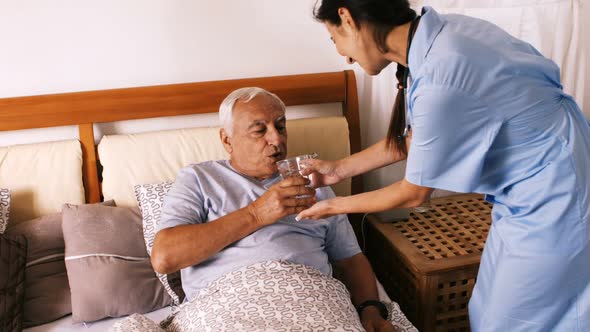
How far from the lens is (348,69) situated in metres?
2.50

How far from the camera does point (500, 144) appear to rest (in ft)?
4.03

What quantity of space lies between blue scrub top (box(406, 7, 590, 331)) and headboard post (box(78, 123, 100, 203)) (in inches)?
58.6

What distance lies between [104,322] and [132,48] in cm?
116

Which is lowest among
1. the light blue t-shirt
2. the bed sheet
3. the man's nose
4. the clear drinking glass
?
the bed sheet

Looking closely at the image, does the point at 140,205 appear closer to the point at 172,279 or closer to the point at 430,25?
the point at 172,279

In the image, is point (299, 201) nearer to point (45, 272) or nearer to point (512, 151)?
point (512, 151)

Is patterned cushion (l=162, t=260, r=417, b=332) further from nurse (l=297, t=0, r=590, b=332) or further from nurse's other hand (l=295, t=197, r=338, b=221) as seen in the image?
nurse (l=297, t=0, r=590, b=332)

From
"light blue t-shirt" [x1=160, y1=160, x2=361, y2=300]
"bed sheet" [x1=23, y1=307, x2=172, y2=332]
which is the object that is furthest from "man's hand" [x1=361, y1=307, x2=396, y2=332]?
"bed sheet" [x1=23, y1=307, x2=172, y2=332]

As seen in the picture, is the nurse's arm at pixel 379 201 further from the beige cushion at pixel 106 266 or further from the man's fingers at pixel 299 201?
the beige cushion at pixel 106 266

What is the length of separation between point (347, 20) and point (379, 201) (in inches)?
18.7

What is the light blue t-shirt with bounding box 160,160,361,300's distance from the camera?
5.52 feet

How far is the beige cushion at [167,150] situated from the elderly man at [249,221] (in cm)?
34

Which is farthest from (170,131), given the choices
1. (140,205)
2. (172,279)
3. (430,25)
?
(430,25)

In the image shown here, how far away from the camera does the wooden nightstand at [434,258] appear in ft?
6.16
